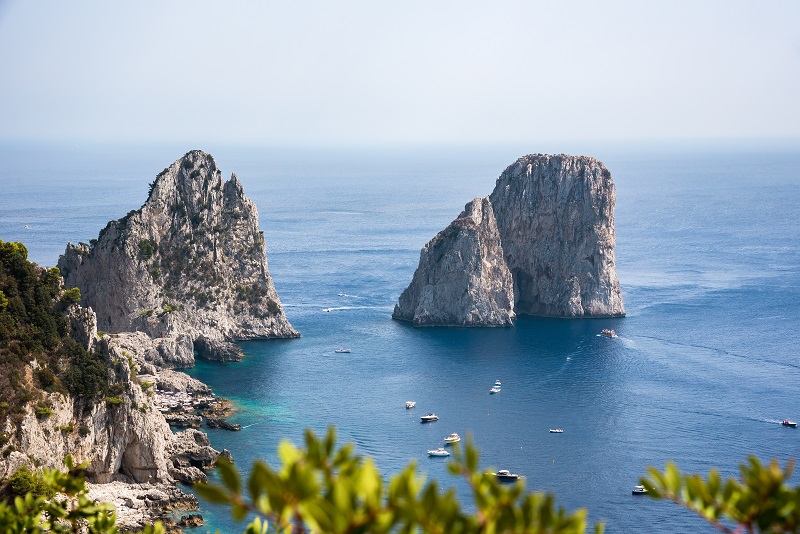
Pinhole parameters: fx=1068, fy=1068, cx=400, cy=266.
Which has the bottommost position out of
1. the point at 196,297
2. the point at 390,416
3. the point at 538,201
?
the point at 390,416

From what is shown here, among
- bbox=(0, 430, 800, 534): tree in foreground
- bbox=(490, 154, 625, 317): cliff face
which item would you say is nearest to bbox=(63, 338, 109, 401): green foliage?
bbox=(0, 430, 800, 534): tree in foreground

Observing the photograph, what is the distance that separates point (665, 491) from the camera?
10570 mm

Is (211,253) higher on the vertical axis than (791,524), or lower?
lower

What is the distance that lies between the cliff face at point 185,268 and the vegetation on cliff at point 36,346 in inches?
1211

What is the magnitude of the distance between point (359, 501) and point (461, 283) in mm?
100236

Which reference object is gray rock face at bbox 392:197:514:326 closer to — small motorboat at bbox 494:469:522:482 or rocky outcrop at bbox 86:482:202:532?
small motorboat at bbox 494:469:522:482

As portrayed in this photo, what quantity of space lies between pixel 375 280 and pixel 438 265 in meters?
20.9

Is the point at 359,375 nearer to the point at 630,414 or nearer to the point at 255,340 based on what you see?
the point at 255,340

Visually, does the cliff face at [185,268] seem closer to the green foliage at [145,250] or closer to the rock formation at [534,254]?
the green foliage at [145,250]

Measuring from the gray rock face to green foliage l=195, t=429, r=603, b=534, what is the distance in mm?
99155

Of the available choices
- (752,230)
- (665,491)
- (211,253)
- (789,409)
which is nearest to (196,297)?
(211,253)

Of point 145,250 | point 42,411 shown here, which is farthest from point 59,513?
point 145,250

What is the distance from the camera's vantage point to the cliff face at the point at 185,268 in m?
90.7

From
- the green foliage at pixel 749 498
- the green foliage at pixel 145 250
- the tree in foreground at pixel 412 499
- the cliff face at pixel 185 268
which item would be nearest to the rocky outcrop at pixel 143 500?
the cliff face at pixel 185 268
